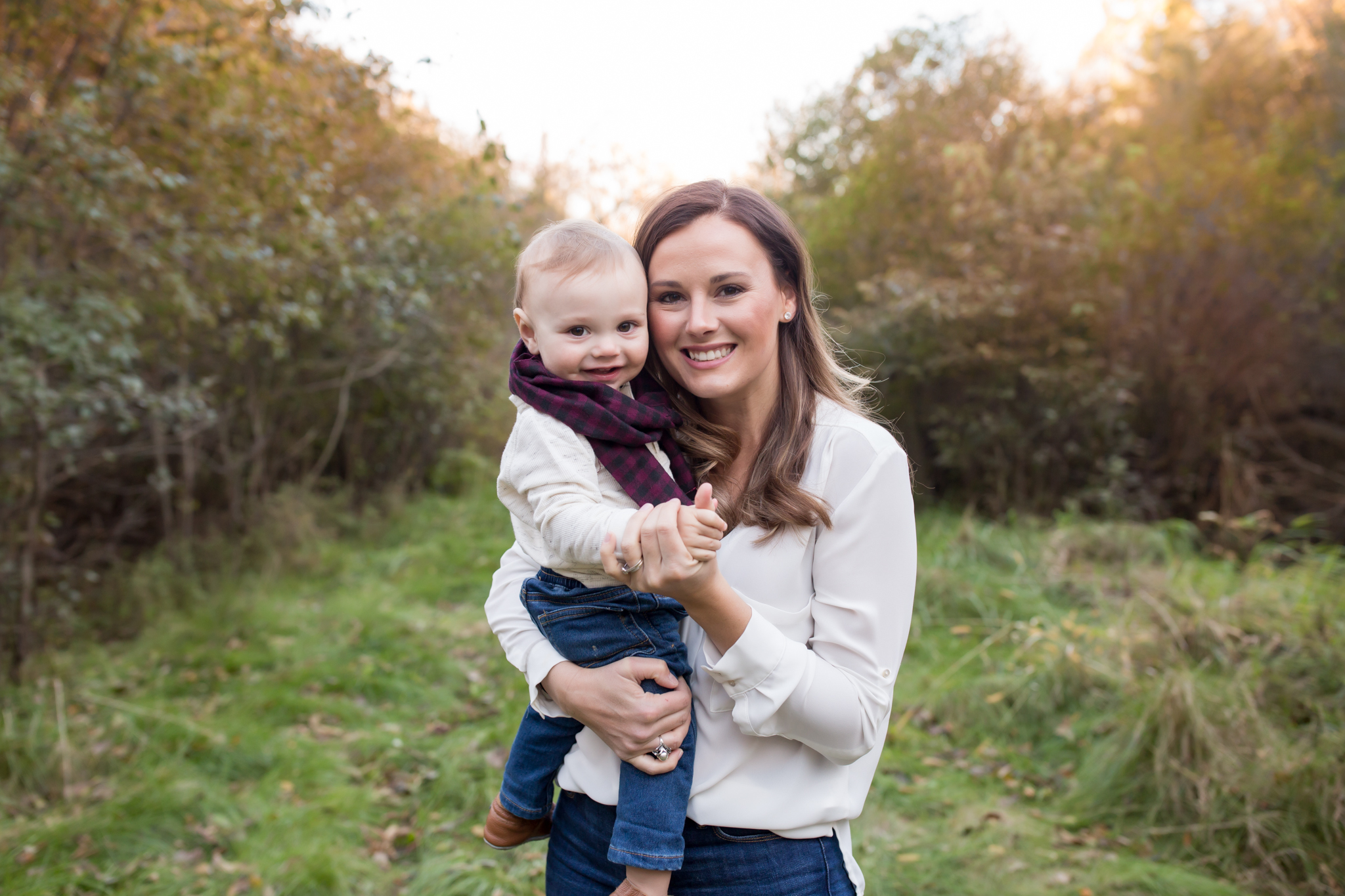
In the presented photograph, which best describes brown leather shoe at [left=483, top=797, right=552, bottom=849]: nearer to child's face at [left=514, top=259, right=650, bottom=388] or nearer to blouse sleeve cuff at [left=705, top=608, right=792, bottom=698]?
blouse sleeve cuff at [left=705, top=608, right=792, bottom=698]

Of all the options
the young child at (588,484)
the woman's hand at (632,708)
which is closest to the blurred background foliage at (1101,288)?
the young child at (588,484)

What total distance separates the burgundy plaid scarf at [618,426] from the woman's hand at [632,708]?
0.98 ft

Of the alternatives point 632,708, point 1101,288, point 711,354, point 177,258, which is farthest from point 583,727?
point 1101,288

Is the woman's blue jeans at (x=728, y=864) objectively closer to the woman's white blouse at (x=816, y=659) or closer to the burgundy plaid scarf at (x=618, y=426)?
the woman's white blouse at (x=816, y=659)

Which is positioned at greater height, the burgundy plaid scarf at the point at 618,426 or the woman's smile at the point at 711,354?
the woman's smile at the point at 711,354

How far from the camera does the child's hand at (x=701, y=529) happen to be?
1.22 meters

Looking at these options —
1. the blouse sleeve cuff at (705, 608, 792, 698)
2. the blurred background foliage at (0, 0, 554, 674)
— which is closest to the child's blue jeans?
the blouse sleeve cuff at (705, 608, 792, 698)

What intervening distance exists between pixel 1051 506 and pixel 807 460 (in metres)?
7.96

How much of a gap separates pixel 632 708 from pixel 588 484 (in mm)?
381

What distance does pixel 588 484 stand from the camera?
1489 millimetres

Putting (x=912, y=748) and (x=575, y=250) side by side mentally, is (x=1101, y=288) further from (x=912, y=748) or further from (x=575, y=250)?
(x=575, y=250)

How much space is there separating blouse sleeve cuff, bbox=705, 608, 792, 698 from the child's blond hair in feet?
2.34

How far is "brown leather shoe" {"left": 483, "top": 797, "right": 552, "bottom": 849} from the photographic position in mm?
1755

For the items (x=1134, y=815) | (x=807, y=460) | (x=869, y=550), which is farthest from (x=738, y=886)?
(x=1134, y=815)
